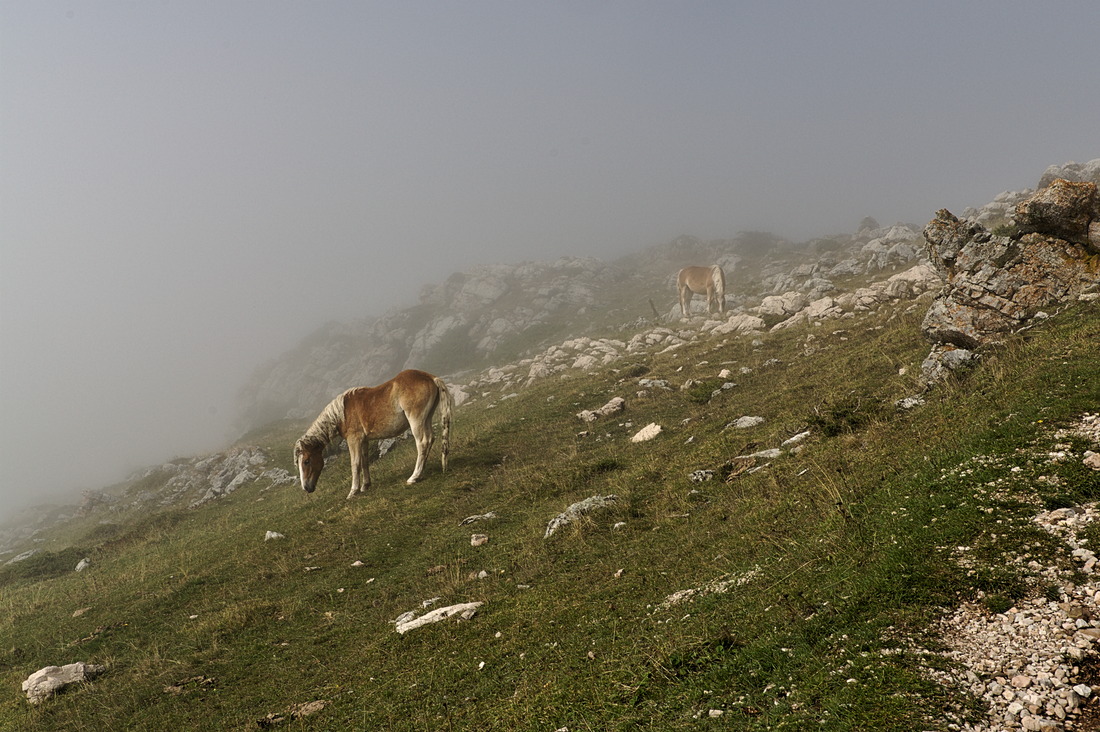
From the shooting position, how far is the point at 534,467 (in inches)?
661

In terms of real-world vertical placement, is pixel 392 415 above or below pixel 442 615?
above

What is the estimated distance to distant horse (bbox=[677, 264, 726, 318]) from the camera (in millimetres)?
42438

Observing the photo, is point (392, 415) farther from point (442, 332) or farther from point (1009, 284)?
point (442, 332)

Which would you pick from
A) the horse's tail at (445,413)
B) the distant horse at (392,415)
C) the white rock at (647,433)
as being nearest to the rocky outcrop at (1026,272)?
the white rock at (647,433)

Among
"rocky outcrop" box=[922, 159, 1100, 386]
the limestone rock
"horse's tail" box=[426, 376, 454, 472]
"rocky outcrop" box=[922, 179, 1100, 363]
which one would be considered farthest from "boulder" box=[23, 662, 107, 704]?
"rocky outcrop" box=[922, 179, 1100, 363]

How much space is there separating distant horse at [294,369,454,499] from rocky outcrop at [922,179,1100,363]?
15.1 m

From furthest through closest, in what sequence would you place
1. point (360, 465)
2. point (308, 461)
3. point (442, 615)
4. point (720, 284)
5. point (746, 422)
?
point (720, 284) → point (308, 461) → point (360, 465) → point (746, 422) → point (442, 615)

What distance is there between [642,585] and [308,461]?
653 inches

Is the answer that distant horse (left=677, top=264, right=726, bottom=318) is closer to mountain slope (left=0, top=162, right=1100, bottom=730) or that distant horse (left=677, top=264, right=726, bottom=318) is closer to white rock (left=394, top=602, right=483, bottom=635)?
mountain slope (left=0, top=162, right=1100, bottom=730)

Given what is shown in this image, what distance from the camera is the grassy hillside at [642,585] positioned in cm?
457

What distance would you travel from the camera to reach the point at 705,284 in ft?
144

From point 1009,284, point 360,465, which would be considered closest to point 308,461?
point 360,465

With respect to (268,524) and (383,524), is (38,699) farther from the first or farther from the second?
(268,524)

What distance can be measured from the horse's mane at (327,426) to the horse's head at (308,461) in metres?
0.16
